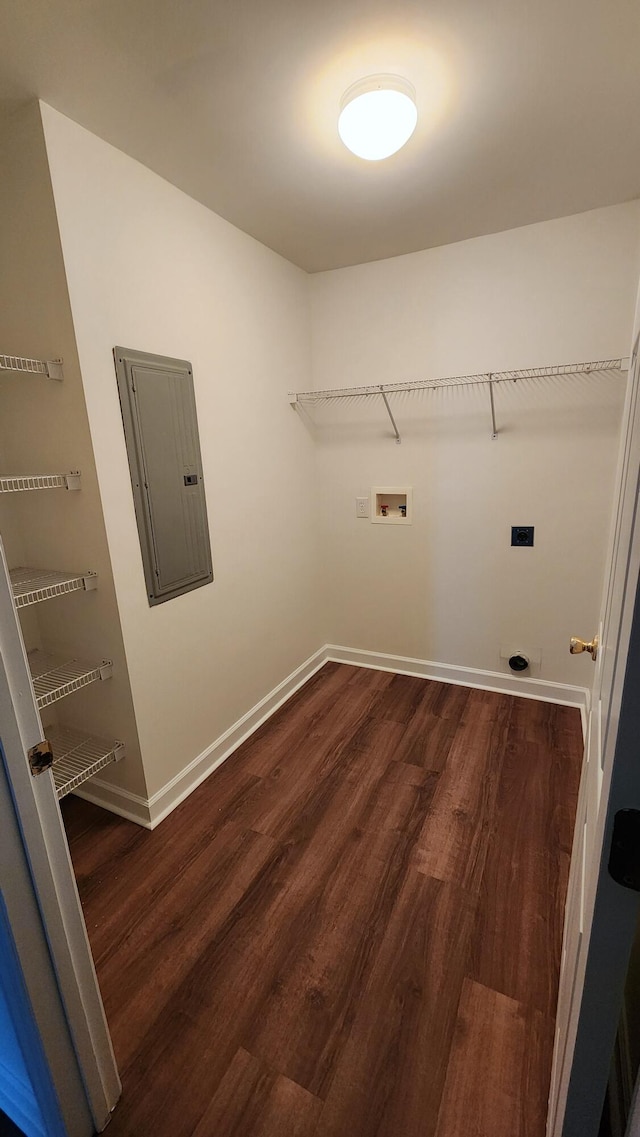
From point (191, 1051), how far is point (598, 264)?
3.21 meters

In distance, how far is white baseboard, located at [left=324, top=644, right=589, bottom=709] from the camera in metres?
2.57

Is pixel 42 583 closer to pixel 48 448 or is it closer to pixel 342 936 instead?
pixel 48 448

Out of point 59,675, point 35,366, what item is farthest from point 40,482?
point 59,675

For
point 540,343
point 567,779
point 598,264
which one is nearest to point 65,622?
point 567,779

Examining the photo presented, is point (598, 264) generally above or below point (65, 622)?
above

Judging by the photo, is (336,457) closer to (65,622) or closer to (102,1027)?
(65,622)

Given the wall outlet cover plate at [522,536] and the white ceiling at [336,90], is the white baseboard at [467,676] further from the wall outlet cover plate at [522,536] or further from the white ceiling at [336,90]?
the white ceiling at [336,90]

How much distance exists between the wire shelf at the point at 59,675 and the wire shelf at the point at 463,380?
5.83 ft

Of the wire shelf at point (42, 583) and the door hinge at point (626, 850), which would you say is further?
the wire shelf at point (42, 583)

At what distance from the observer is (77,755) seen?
1.80m

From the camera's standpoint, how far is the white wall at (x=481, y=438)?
216cm

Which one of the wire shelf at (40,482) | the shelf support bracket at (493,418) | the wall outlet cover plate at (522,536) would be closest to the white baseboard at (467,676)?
the wall outlet cover plate at (522,536)

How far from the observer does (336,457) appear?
114 inches

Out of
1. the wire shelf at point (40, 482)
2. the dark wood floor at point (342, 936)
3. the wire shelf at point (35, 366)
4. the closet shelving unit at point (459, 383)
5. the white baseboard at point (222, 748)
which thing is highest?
the closet shelving unit at point (459, 383)
